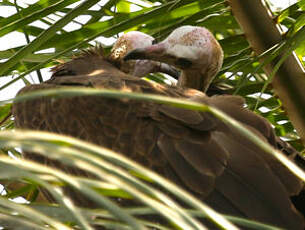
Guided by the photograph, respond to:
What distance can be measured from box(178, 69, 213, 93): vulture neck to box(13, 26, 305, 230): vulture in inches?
1.3

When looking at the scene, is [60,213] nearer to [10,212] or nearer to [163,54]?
[10,212]

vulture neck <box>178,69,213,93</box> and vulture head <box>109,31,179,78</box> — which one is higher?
vulture head <box>109,31,179,78</box>

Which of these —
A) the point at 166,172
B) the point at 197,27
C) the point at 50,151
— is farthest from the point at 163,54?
the point at 50,151

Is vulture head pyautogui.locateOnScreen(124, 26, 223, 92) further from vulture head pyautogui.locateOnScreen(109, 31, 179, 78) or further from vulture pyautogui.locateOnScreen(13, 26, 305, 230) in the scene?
vulture head pyautogui.locateOnScreen(109, 31, 179, 78)

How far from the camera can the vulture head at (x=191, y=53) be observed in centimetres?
314

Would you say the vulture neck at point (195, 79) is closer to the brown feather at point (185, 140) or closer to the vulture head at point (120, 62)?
the vulture head at point (120, 62)

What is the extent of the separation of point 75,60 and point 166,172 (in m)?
1.28

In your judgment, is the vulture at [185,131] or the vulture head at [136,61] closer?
the vulture at [185,131]

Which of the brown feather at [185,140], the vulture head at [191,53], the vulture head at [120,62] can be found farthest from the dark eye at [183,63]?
the brown feather at [185,140]

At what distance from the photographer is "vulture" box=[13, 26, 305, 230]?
6.83 feet

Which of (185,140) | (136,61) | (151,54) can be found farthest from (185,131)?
(136,61)

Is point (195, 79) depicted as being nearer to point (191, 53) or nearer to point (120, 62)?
point (191, 53)

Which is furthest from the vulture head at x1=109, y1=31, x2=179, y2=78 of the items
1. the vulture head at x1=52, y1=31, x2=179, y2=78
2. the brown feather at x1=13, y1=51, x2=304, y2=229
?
the brown feather at x1=13, y1=51, x2=304, y2=229

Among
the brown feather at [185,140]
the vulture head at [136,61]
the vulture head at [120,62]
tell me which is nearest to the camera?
the brown feather at [185,140]
